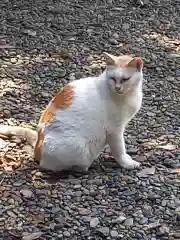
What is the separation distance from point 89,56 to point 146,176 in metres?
2.08

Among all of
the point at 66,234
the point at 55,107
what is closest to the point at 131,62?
the point at 55,107

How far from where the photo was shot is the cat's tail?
4230 mm

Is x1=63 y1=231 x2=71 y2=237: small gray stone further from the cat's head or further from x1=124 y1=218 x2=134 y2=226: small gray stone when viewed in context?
the cat's head

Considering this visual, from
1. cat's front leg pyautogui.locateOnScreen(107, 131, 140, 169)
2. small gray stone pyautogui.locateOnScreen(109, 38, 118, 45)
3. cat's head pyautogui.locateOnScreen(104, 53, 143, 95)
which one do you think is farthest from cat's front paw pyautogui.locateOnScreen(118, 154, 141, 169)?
small gray stone pyautogui.locateOnScreen(109, 38, 118, 45)

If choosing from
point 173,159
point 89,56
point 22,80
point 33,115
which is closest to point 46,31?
point 89,56

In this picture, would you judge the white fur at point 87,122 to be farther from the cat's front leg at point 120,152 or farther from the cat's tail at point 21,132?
the cat's tail at point 21,132

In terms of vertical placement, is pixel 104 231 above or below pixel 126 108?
below

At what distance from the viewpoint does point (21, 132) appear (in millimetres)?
4297

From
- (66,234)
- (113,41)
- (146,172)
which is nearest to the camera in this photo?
(66,234)

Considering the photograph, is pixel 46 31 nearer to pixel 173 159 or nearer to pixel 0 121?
pixel 0 121

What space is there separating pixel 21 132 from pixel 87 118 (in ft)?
2.10

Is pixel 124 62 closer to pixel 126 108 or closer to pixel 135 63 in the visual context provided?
pixel 135 63

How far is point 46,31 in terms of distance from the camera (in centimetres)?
626

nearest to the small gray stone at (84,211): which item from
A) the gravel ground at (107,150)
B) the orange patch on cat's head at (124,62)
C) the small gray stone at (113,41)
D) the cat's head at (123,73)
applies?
the gravel ground at (107,150)
